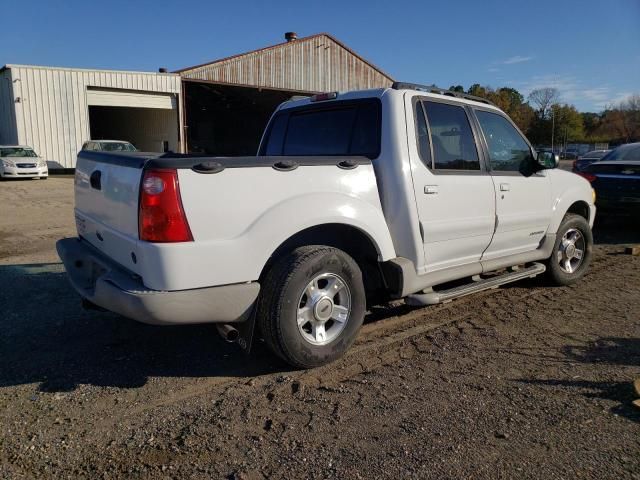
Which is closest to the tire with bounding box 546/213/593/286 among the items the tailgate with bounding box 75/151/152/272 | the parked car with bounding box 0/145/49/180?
the tailgate with bounding box 75/151/152/272

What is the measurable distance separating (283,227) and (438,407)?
1.48 metres

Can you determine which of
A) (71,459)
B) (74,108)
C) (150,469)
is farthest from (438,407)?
(74,108)

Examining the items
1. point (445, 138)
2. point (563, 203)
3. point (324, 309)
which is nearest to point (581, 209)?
point (563, 203)

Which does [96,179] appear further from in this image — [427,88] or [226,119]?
[226,119]

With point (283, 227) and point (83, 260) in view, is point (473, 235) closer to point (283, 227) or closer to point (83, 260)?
point (283, 227)

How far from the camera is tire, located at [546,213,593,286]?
5.76 meters

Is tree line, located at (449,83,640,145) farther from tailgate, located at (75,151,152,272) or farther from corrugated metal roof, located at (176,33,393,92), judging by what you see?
tailgate, located at (75,151,152,272)

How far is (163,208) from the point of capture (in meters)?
3.03

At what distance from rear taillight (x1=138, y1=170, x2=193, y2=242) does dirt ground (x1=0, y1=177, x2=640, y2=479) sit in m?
1.08

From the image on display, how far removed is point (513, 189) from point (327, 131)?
1879mm

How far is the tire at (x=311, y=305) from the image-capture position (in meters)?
3.40

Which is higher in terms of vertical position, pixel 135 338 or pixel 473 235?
pixel 473 235

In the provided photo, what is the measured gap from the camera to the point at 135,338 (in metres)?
4.33

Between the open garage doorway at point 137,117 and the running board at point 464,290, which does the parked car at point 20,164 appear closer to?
the open garage doorway at point 137,117
